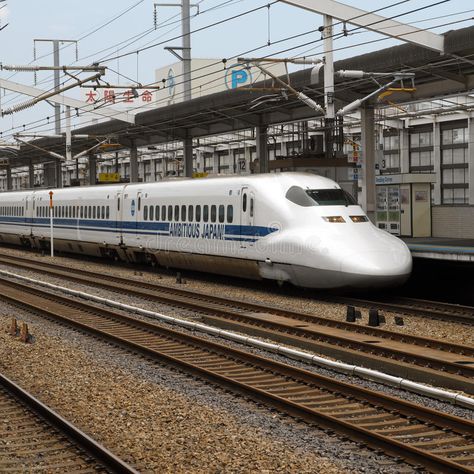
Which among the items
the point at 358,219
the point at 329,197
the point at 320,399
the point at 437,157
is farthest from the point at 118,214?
the point at 437,157

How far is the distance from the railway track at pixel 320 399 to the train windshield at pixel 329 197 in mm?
5689

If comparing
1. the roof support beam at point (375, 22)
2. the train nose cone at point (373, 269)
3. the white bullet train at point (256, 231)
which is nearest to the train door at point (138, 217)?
the white bullet train at point (256, 231)

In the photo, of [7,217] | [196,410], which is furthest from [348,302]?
[7,217]

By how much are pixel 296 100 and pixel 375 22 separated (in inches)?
275

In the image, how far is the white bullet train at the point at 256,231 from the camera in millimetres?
17625

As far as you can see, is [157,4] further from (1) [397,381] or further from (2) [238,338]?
(1) [397,381]

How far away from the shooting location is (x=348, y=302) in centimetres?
1858

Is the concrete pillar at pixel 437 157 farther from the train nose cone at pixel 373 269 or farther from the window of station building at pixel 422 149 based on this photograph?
the train nose cone at pixel 373 269

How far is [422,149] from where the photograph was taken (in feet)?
158

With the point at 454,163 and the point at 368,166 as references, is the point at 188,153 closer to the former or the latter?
the point at 368,166

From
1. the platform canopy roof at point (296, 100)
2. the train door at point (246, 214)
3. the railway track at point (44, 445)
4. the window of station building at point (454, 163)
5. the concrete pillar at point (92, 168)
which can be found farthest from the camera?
the concrete pillar at point (92, 168)

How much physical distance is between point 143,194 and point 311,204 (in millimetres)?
9463

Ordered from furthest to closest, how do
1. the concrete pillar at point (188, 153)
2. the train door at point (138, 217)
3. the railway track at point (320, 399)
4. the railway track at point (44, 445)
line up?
1. the concrete pillar at point (188, 153)
2. the train door at point (138, 217)
3. the railway track at point (320, 399)
4. the railway track at point (44, 445)

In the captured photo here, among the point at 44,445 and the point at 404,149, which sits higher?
the point at 404,149
